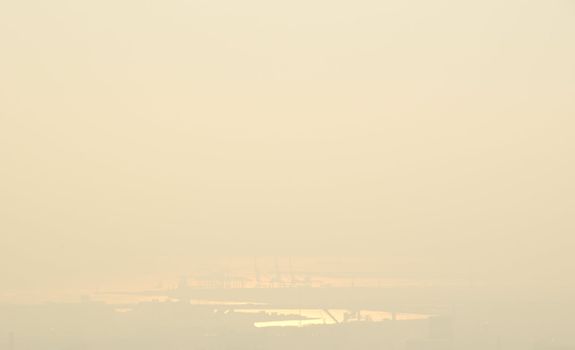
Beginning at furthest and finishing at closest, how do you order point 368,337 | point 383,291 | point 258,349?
point 383,291, point 368,337, point 258,349

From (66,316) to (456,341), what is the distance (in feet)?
11.8

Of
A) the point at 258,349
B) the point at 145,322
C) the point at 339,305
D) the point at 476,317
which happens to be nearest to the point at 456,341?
the point at 476,317

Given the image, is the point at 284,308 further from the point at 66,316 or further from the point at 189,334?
the point at 66,316

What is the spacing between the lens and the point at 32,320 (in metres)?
8.41

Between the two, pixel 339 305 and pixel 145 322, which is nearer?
pixel 145 322

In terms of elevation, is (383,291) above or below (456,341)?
above

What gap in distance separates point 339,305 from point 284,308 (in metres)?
0.57

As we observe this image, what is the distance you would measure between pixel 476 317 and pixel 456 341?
409mm

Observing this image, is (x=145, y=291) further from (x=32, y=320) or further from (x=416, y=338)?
(x=416, y=338)

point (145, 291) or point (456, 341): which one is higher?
point (145, 291)

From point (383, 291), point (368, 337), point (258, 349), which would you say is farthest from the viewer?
point (383, 291)

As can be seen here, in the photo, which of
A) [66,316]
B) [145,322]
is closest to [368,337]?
[145,322]

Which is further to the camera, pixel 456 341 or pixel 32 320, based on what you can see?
pixel 456 341

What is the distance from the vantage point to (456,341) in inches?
356
